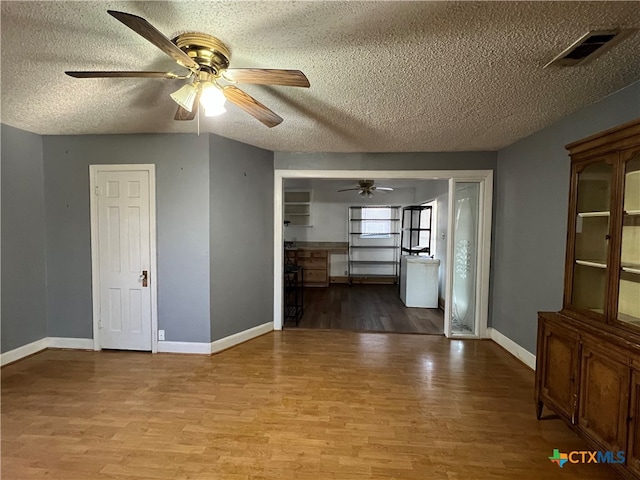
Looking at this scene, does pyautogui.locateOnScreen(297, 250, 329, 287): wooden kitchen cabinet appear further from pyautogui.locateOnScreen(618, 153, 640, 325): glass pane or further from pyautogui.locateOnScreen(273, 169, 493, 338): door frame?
pyautogui.locateOnScreen(618, 153, 640, 325): glass pane

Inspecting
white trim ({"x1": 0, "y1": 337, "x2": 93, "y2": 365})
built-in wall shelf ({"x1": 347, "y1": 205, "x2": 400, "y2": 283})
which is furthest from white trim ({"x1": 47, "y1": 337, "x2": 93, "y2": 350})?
built-in wall shelf ({"x1": 347, "y1": 205, "x2": 400, "y2": 283})

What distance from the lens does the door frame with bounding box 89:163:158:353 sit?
3139mm

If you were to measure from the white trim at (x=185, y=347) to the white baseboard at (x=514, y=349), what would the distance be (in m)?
3.47

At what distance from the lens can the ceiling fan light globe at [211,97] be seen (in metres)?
1.65

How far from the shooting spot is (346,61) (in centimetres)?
172

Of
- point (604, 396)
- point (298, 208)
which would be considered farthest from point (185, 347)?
point (298, 208)

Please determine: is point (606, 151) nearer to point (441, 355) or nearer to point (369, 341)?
point (441, 355)

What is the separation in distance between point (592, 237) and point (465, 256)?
2076 mm

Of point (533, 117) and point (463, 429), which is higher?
point (533, 117)

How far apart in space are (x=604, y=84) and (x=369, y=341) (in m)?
3.19

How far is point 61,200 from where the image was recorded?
3232 millimetres

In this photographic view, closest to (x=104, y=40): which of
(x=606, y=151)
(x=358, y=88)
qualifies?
(x=358, y=88)

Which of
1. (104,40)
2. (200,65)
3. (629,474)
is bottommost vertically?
(629,474)

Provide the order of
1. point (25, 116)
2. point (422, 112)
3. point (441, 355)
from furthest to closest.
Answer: point (441, 355)
point (25, 116)
point (422, 112)
